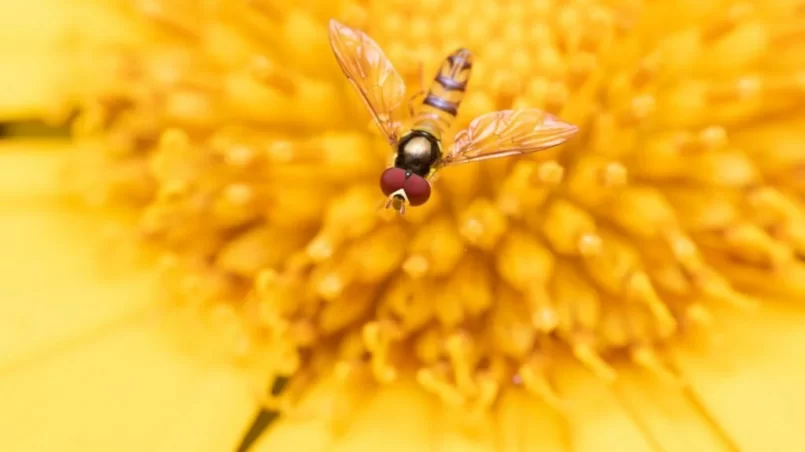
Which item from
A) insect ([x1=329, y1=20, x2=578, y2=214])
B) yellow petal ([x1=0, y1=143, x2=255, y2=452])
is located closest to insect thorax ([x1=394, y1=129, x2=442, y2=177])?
insect ([x1=329, y1=20, x2=578, y2=214])

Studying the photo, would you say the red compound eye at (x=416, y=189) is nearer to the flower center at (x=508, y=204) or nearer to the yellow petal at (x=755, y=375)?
the flower center at (x=508, y=204)

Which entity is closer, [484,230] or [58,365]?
[484,230]

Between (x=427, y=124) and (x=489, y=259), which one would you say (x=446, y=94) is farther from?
(x=489, y=259)

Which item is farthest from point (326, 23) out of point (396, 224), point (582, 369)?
point (582, 369)

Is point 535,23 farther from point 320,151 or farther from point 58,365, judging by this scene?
point 58,365

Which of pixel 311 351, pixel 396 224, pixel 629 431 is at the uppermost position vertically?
pixel 396 224

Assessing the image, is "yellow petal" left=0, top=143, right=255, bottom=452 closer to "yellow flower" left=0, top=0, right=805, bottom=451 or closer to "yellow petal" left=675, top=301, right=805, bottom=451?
"yellow flower" left=0, top=0, right=805, bottom=451

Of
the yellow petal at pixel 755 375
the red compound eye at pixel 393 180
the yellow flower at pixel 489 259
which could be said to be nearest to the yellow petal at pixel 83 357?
the yellow flower at pixel 489 259

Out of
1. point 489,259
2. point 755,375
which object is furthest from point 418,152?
point 755,375
